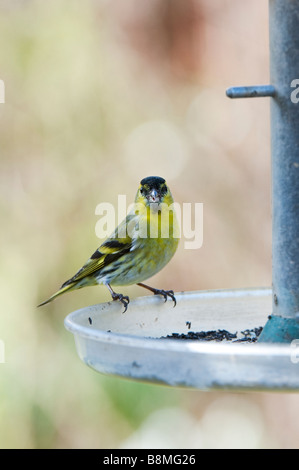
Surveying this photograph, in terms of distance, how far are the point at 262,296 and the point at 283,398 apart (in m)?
2.85

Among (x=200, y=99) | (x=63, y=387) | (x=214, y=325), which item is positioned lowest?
(x=63, y=387)

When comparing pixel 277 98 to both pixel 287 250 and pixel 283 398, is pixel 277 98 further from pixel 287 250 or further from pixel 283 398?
pixel 283 398

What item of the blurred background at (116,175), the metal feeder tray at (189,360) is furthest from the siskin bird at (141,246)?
the blurred background at (116,175)

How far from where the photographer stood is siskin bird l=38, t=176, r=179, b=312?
347 cm

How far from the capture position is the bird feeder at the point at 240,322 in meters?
1.71

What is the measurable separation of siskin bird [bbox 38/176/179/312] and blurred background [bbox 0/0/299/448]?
1.73 m

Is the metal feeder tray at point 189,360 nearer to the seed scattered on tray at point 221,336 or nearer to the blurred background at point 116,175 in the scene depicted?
the seed scattered on tray at point 221,336

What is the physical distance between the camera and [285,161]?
232cm

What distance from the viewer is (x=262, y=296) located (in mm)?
2768

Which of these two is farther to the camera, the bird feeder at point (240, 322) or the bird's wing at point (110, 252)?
the bird's wing at point (110, 252)

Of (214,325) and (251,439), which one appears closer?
(214,325)
